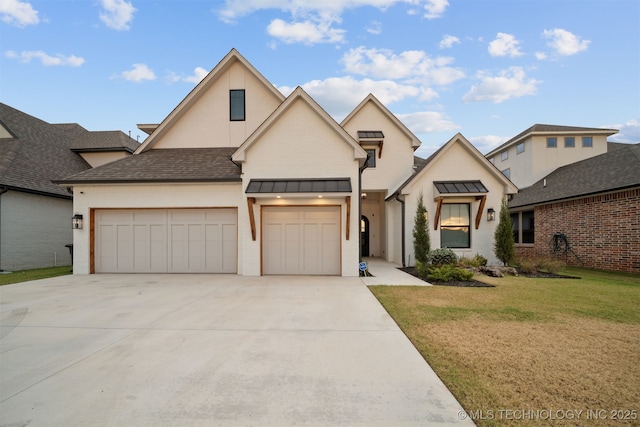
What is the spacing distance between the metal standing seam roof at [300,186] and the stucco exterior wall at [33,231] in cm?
1129

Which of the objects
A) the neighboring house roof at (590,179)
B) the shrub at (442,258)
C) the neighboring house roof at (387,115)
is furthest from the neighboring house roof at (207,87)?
the neighboring house roof at (590,179)

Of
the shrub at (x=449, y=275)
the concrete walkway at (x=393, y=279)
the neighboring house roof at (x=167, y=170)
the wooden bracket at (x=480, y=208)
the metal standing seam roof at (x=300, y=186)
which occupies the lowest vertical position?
the concrete walkway at (x=393, y=279)

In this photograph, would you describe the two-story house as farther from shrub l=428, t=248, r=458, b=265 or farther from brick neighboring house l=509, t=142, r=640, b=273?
brick neighboring house l=509, t=142, r=640, b=273

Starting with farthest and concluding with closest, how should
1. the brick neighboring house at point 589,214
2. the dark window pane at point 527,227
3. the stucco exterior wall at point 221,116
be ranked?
1. the dark window pane at point 527,227
2. the stucco exterior wall at point 221,116
3. the brick neighboring house at point 589,214

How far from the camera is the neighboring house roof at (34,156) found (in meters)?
13.0

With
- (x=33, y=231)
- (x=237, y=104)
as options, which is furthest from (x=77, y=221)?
(x=237, y=104)

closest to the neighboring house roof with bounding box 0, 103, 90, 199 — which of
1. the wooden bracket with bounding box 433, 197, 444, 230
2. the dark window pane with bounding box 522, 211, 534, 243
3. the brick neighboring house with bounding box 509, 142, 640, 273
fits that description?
the wooden bracket with bounding box 433, 197, 444, 230

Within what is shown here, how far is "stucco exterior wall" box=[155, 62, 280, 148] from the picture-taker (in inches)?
527

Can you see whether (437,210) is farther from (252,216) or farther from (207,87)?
(207,87)

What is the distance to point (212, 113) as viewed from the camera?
1359cm

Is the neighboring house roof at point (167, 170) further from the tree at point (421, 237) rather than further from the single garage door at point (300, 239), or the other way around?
the tree at point (421, 237)

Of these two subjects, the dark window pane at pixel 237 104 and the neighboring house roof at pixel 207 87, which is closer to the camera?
the neighboring house roof at pixel 207 87

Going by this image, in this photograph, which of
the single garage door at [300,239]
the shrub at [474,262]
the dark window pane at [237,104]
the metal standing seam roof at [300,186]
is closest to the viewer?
the metal standing seam roof at [300,186]

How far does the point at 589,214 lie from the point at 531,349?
13.6m
